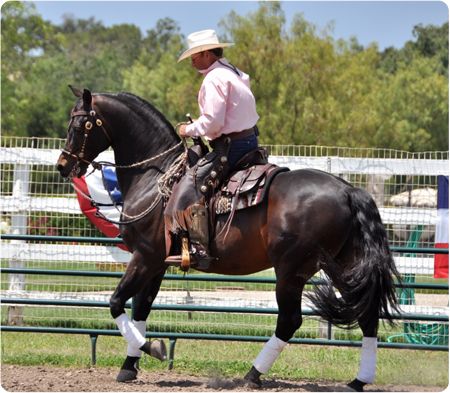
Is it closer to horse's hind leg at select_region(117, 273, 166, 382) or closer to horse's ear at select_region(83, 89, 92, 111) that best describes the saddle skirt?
horse's hind leg at select_region(117, 273, 166, 382)

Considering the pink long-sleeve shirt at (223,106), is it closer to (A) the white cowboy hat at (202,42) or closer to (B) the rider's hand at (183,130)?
(B) the rider's hand at (183,130)

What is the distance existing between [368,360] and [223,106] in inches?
95.0

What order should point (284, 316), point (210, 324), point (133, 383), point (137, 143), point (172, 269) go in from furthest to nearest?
point (172, 269) < point (210, 324) < point (137, 143) < point (133, 383) < point (284, 316)

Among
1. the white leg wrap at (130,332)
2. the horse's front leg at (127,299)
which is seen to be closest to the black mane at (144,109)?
the horse's front leg at (127,299)

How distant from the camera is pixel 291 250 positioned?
7.01m

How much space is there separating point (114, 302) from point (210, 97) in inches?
76.4

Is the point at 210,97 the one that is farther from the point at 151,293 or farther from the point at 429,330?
the point at 429,330

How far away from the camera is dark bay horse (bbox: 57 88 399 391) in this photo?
698 cm

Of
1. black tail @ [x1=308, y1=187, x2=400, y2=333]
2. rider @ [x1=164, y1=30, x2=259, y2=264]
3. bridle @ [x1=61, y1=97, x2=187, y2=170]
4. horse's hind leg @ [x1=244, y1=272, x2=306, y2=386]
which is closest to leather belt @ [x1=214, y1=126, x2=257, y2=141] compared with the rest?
rider @ [x1=164, y1=30, x2=259, y2=264]

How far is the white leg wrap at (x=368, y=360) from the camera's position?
720 cm

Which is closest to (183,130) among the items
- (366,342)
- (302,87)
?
(366,342)

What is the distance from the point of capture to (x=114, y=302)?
7555 millimetres

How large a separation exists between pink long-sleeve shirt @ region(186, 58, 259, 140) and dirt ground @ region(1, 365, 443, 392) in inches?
84.6

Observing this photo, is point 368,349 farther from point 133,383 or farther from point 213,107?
point 213,107
